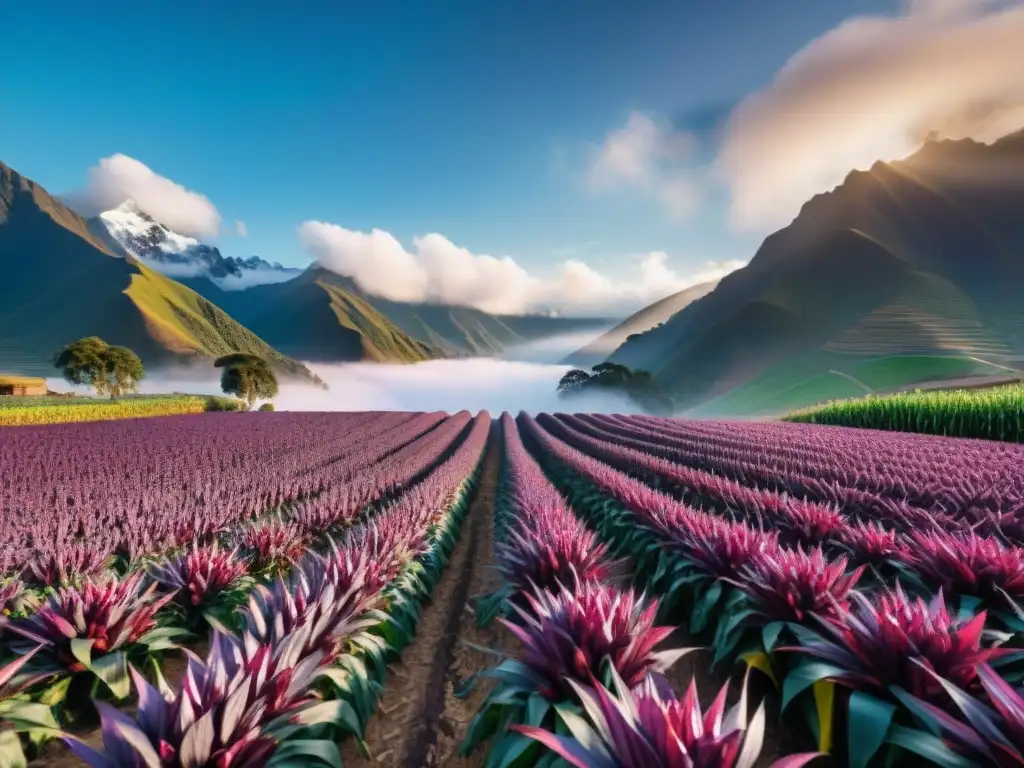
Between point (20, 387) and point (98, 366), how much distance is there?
5.35 m

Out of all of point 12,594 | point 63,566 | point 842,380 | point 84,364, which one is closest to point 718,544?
point 12,594

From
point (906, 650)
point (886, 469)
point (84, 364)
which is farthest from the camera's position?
point (84, 364)

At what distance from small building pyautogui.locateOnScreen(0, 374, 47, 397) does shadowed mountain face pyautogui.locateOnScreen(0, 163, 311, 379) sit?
82957 mm

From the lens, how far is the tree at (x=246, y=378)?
163ft

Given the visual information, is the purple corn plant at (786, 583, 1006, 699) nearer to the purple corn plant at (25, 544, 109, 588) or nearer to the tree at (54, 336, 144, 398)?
the purple corn plant at (25, 544, 109, 588)

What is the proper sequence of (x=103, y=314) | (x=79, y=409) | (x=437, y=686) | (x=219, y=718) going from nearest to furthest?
(x=219, y=718), (x=437, y=686), (x=79, y=409), (x=103, y=314)

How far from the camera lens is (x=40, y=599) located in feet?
11.7

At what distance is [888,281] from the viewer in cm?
8594

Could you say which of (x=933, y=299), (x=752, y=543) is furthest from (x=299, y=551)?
(x=933, y=299)

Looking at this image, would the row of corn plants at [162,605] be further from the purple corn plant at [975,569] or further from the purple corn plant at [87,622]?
the purple corn plant at [975,569]

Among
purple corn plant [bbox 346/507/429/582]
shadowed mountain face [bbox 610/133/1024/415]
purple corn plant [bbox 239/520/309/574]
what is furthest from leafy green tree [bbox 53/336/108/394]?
shadowed mountain face [bbox 610/133/1024/415]

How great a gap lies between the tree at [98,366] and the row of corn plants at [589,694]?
5490 cm

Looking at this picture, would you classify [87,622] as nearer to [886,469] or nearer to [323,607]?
[323,607]

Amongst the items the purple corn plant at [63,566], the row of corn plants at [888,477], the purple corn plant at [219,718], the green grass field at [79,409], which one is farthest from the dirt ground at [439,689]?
the green grass field at [79,409]
